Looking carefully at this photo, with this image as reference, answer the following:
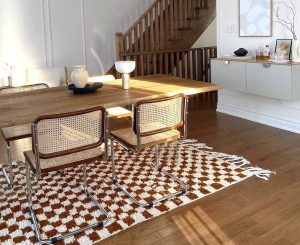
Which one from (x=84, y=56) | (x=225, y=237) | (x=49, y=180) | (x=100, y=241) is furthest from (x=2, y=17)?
(x=225, y=237)

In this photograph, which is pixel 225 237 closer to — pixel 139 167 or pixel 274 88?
pixel 139 167

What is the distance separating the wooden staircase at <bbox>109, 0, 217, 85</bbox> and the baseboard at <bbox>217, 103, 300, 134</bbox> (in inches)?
50.5

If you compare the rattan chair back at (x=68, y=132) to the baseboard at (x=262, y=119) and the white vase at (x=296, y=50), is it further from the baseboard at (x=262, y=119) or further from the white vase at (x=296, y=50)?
the baseboard at (x=262, y=119)

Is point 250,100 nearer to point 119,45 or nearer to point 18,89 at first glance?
point 119,45

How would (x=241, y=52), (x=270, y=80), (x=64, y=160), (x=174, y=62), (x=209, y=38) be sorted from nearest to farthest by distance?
(x=64, y=160), (x=270, y=80), (x=241, y=52), (x=174, y=62), (x=209, y=38)

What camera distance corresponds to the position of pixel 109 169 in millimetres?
→ 3275

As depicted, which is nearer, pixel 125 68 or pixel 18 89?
pixel 125 68

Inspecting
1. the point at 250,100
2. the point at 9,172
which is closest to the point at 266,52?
the point at 250,100

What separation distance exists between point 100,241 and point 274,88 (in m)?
2.65

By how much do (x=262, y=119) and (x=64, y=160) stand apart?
3.04 meters

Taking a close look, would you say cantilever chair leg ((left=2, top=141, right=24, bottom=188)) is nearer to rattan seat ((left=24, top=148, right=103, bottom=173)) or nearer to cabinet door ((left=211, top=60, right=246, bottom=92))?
rattan seat ((left=24, top=148, right=103, bottom=173))

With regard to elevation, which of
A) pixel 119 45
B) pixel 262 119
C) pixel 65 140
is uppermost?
pixel 119 45

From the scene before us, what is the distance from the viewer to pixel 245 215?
7.92 feet

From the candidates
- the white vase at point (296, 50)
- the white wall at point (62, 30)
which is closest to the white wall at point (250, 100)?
the white vase at point (296, 50)
